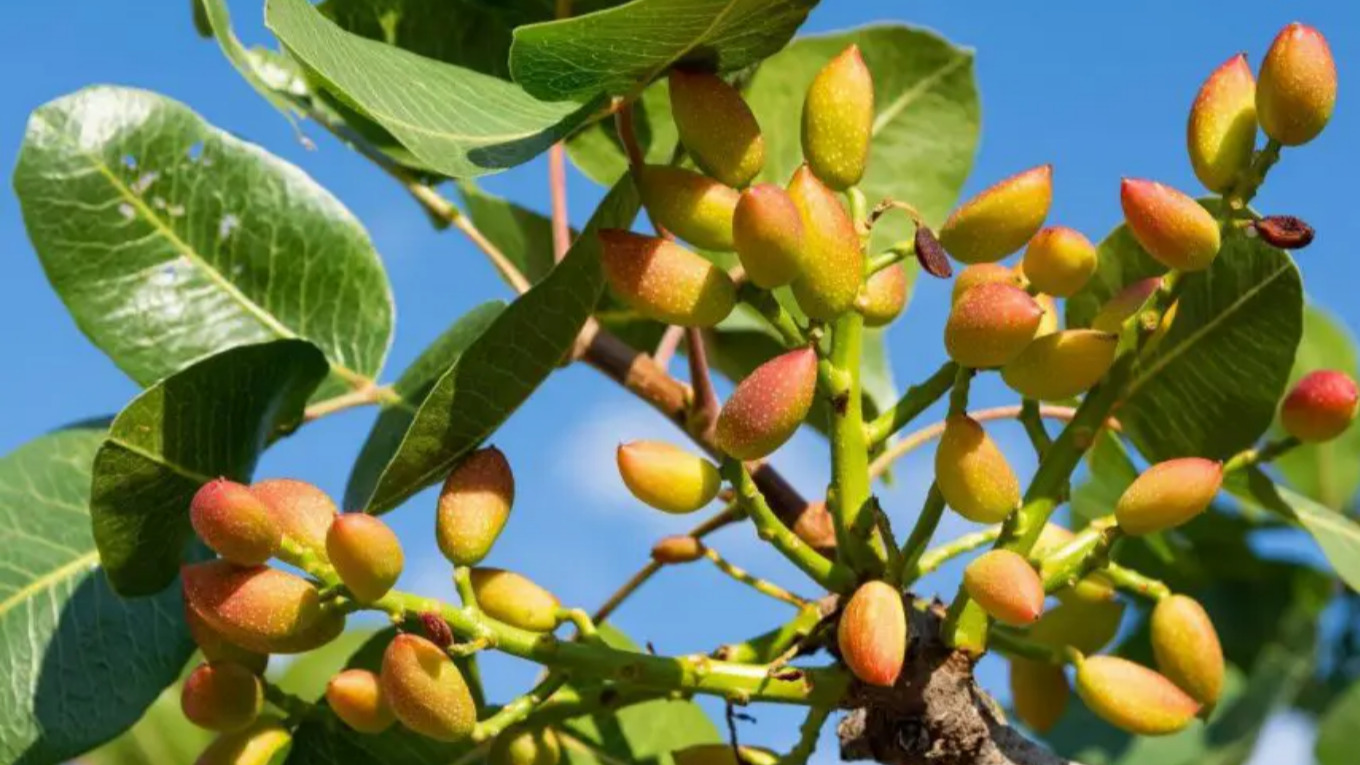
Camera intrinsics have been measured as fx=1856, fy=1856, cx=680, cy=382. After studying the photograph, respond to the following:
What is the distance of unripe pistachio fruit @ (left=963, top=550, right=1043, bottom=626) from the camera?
1.06m

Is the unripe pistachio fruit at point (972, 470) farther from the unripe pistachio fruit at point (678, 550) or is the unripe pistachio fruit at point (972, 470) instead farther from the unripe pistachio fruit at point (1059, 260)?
the unripe pistachio fruit at point (678, 550)

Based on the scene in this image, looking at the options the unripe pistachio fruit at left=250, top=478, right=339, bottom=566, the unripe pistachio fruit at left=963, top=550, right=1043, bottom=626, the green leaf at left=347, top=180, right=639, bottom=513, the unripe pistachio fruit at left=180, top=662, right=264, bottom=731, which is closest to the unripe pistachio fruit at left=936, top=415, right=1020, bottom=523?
the unripe pistachio fruit at left=963, top=550, right=1043, bottom=626

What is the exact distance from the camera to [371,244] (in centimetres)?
153

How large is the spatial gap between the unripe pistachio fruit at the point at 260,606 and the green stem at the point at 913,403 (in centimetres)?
34

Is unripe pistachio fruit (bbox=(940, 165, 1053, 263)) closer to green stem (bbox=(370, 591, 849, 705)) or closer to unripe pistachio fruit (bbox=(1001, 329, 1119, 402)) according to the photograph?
unripe pistachio fruit (bbox=(1001, 329, 1119, 402))

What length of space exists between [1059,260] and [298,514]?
48cm

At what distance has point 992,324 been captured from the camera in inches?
41.9

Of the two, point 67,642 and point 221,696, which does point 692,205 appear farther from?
point 67,642

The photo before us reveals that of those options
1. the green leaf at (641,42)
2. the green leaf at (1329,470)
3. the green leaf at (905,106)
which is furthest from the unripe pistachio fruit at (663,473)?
the green leaf at (1329,470)

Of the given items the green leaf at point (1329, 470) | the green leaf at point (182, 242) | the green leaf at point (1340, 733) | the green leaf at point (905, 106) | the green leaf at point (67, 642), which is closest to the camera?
the green leaf at point (67, 642)

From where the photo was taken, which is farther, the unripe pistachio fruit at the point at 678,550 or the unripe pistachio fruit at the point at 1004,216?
the unripe pistachio fruit at the point at 678,550

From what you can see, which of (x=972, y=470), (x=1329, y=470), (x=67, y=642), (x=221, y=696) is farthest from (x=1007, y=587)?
(x=1329, y=470)

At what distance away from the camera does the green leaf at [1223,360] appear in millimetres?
1300

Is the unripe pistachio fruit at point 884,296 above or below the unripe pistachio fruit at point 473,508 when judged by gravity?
above
